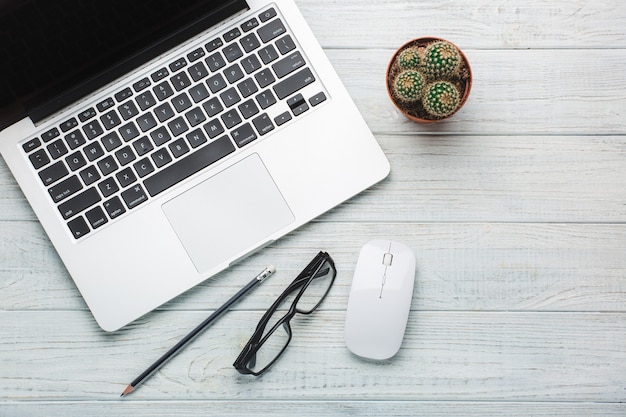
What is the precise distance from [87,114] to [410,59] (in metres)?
0.44

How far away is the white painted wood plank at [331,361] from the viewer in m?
0.81

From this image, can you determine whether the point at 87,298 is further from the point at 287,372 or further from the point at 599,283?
the point at 599,283

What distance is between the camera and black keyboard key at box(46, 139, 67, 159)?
2.54 feet

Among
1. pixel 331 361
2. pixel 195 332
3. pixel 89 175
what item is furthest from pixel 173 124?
pixel 331 361

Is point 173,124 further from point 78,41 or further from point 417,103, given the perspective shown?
point 417,103

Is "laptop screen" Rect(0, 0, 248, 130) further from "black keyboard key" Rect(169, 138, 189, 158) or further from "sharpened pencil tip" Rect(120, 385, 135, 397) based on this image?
"sharpened pencil tip" Rect(120, 385, 135, 397)

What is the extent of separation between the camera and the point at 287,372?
2.67 ft

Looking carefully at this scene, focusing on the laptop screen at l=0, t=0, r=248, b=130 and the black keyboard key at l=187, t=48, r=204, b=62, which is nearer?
the laptop screen at l=0, t=0, r=248, b=130

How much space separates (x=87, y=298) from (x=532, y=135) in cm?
66

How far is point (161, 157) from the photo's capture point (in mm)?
773

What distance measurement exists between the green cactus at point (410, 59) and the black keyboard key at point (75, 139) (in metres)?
0.44

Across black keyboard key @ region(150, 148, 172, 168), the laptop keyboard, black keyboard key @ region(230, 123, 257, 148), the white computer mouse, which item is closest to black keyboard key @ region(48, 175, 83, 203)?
the laptop keyboard

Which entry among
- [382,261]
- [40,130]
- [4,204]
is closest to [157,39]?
[40,130]

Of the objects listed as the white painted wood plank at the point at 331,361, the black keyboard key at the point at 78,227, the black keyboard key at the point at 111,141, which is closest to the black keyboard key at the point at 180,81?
the black keyboard key at the point at 111,141
